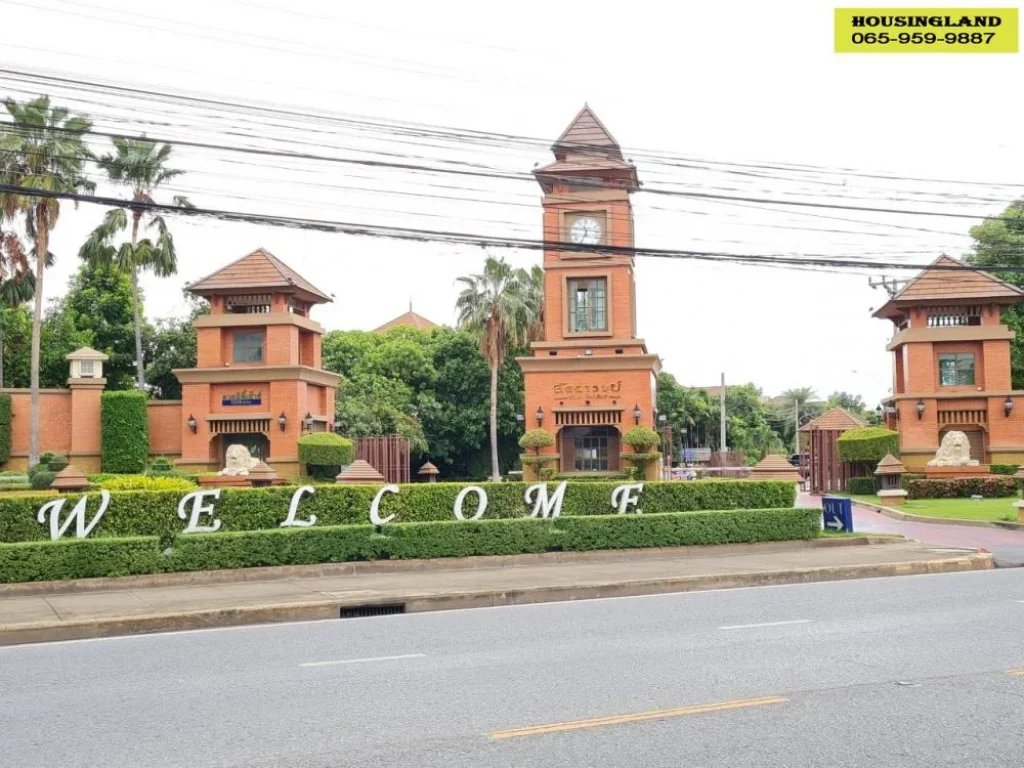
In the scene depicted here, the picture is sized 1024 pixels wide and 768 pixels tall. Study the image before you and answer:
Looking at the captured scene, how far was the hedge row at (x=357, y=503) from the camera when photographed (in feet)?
60.8

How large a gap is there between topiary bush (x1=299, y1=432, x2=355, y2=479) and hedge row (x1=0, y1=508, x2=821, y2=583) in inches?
829

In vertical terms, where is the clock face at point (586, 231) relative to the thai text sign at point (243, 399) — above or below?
above

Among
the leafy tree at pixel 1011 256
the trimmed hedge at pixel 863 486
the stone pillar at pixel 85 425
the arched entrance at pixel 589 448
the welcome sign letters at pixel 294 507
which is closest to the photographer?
the welcome sign letters at pixel 294 507

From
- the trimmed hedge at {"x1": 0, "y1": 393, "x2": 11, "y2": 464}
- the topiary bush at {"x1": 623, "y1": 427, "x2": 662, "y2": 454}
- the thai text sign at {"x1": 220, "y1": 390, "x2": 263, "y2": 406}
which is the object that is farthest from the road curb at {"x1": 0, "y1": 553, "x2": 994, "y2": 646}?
the trimmed hedge at {"x1": 0, "y1": 393, "x2": 11, "y2": 464}

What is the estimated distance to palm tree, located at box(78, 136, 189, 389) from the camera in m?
46.1

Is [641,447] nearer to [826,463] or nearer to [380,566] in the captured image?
[826,463]

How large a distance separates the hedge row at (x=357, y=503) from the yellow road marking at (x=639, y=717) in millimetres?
12794

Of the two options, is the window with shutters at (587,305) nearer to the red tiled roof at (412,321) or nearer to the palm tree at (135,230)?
the palm tree at (135,230)

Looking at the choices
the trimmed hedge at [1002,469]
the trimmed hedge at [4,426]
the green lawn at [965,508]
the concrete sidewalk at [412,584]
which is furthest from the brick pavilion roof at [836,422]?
the trimmed hedge at [4,426]

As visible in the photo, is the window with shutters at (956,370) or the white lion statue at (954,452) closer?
the white lion statue at (954,452)

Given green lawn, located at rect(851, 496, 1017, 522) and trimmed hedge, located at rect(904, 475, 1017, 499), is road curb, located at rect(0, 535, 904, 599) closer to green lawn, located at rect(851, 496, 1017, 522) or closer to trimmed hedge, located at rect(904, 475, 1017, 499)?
green lawn, located at rect(851, 496, 1017, 522)

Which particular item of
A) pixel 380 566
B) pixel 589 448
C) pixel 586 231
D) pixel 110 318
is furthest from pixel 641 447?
pixel 110 318

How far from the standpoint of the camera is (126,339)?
53.9 meters

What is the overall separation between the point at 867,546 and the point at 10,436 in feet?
101
